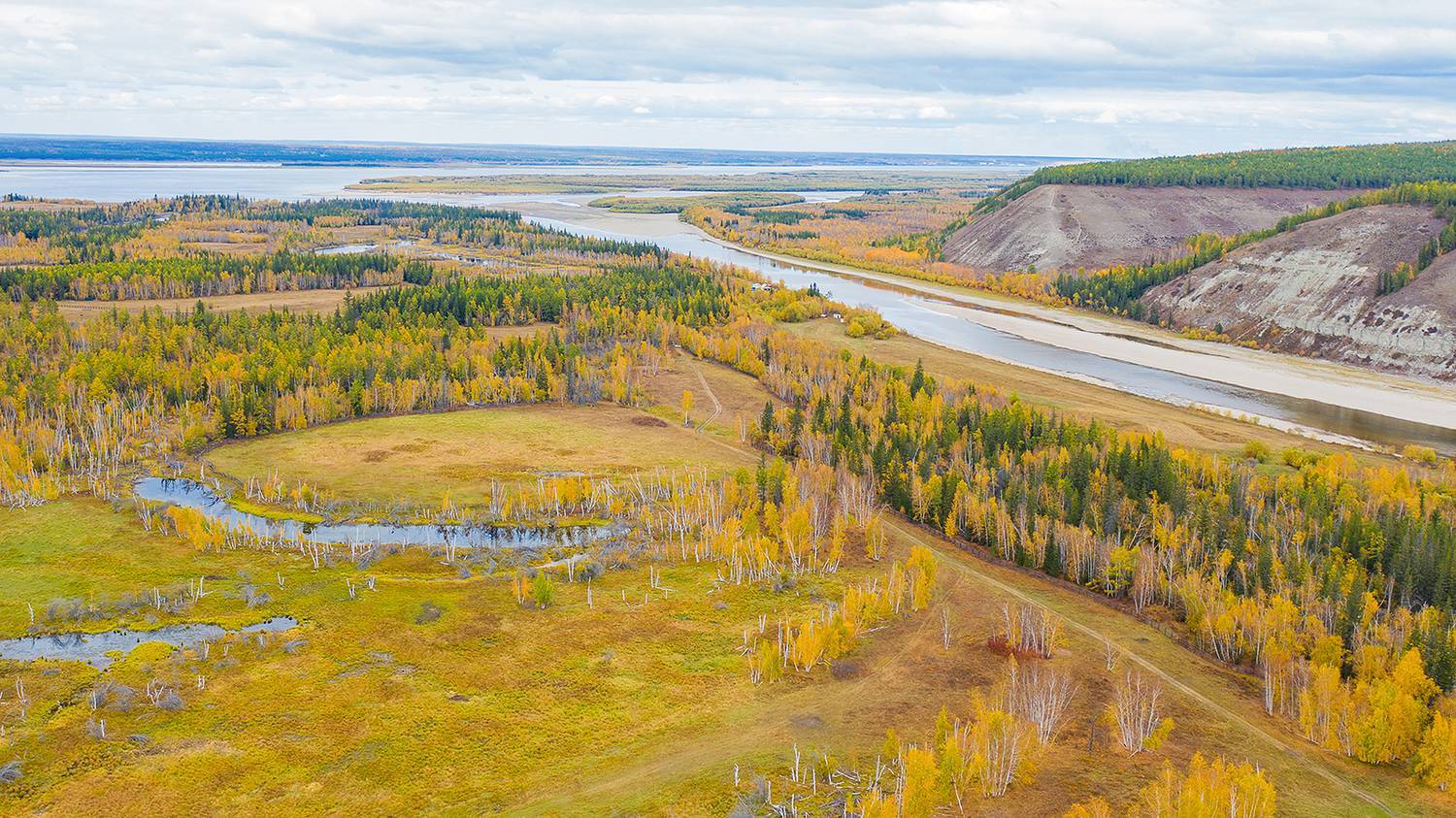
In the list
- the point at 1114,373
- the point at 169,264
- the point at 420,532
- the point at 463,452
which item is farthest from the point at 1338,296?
the point at 169,264

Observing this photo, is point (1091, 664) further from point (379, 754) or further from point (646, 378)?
point (646, 378)

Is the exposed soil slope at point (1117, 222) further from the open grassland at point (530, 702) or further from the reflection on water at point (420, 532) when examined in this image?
the open grassland at point (530, 702)

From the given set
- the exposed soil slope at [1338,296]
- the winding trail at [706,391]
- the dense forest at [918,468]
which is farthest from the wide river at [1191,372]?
the winding trail at [706,391]

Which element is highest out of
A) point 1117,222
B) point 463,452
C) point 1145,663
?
point 1117,222

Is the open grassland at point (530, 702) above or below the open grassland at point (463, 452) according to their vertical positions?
below

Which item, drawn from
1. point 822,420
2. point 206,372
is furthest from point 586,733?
point 206,372

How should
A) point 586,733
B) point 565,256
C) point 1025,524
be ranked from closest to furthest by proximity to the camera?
point 586,733 → point 1025,524 → point 565,256

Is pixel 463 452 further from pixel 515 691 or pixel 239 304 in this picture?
pixel 239 304
